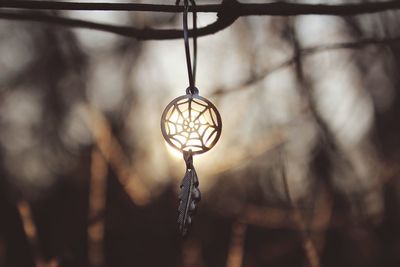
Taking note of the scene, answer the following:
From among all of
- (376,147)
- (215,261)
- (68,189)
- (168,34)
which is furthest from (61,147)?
(168,34)

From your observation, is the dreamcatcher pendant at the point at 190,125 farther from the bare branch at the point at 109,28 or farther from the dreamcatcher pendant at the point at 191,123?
the bare branch at the point at 109,28

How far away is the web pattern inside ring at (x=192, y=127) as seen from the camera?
1408mm

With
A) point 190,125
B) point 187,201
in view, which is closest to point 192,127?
point 190,125

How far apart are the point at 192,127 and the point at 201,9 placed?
33cm

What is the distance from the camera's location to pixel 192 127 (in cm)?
142

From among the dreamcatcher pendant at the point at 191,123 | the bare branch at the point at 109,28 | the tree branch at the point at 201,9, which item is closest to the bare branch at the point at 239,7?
the tree branch at the point at 201,9

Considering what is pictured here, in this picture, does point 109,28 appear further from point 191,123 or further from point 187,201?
point 187,201

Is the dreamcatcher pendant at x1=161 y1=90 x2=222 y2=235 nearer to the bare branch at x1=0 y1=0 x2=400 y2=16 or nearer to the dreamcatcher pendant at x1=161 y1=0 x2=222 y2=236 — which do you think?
the dreamcatcher pendant at x1=161 y1=0 x2=222 y2=236

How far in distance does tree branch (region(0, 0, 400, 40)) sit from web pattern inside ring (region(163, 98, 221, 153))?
20 centimetres

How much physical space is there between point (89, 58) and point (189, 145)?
9.08 metres

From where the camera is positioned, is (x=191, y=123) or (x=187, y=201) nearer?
(x=187, y=201)

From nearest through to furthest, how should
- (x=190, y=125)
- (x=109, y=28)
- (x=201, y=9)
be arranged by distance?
(x=201, y=9) → (x=190, y=125) → (x=109, y=28)

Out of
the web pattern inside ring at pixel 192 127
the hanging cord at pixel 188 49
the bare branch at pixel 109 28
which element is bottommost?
the web pattern inside ring at pixel 192 127

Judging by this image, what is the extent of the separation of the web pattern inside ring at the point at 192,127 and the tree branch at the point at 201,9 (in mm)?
202
